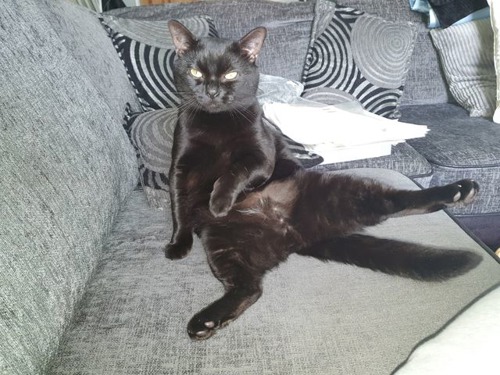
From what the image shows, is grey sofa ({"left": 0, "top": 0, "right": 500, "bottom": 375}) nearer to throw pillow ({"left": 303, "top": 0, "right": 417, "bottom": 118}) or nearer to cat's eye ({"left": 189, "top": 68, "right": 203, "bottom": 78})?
cat's eye ({"left": 189, "top": 68, "right": 203, "bottom": 78})

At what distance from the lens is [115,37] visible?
5.00 ft

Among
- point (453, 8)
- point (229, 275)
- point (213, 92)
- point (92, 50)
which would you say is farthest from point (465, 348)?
point (453, 8)

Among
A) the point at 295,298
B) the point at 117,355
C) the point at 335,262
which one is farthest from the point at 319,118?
the point at 117,355

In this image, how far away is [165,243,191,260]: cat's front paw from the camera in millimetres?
989

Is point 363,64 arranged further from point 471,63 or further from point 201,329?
point 201,329

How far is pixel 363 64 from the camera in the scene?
1.65 m

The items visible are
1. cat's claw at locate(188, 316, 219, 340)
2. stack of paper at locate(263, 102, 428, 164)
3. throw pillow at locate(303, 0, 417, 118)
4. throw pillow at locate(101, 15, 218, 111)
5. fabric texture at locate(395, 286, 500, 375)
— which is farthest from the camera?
throw pillow at locate(303, 0, 417, 118)

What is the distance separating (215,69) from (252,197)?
36 centimetres

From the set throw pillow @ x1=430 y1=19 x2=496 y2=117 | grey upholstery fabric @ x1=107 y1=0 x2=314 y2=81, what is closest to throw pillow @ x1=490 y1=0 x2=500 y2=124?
throw pillow @ x1=430 y1=19 x2=496 y2=117

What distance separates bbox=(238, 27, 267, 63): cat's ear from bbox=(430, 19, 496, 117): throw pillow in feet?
3.47

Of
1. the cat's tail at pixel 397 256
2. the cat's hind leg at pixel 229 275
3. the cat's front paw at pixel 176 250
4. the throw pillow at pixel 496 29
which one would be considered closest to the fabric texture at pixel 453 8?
the throw pillow at pixel 496 29

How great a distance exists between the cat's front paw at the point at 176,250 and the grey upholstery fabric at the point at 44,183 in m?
0.15

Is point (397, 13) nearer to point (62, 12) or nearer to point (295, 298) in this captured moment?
point (62, 12)

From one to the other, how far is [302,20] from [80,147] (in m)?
1.23
